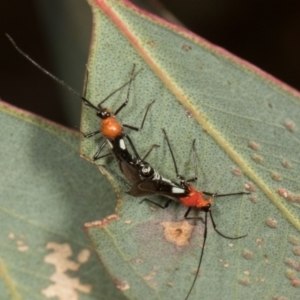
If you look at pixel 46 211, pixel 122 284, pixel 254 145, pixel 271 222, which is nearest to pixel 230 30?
pixel 254 145

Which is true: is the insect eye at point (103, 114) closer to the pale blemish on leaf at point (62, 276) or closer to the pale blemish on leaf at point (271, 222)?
the pale blemish on leaf at point (62, 276)

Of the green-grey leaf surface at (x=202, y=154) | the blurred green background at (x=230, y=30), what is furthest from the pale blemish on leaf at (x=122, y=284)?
the blurred green background at (x=230, y=30)

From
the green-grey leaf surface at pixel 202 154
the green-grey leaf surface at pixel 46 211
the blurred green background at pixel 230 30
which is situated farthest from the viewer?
the blurred green background at pixel 230 30

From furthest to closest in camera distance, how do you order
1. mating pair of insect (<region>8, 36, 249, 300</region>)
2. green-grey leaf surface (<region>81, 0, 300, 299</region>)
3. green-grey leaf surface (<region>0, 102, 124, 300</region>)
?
green-grey leaf surface (<region>0, 102, 124, 300</region>) < mating pair of insect (<region>8, 36, 249, 300</region>) < green-grey leaf surface (<region>81, 0, 300, 299</region>)

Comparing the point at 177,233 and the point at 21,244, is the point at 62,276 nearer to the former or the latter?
the point at 21,244

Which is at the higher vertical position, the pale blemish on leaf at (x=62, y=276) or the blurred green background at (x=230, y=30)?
the blurred green background at (x=230, y=30)

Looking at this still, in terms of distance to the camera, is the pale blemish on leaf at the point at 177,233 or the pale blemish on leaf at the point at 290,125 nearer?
the pale blemish on leaf at the point at 290,125

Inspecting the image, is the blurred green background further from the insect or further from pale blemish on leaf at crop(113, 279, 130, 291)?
pale blemish on leaf at crop(113, 279, 130, 291)

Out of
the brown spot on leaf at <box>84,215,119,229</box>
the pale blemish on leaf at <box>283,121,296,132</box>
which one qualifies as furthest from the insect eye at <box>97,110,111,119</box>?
the pale blemish on leaf at <box>283,121,296,132</box>
